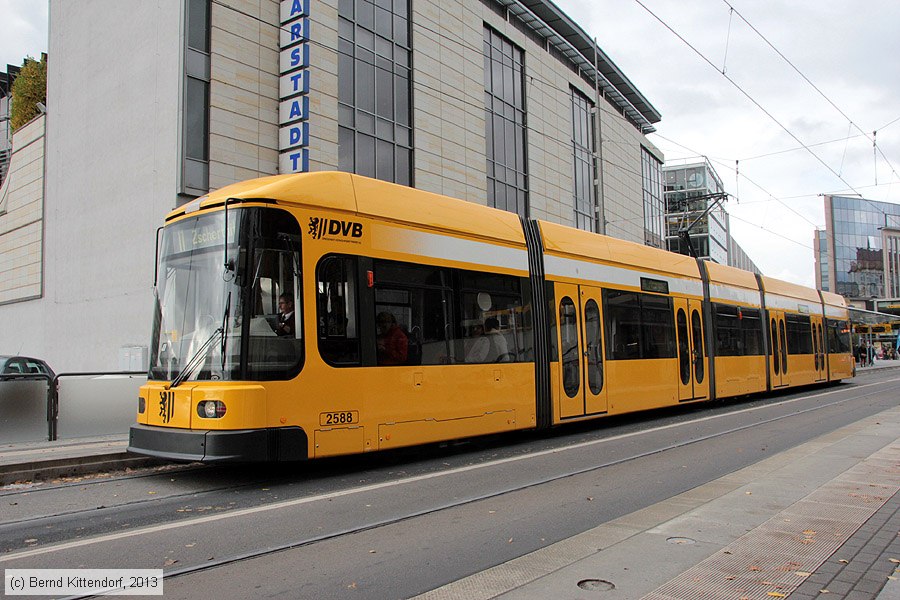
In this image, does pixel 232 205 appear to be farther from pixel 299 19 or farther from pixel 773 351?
pixel 773 351

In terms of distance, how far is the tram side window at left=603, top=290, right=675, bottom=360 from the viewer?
13.6 metres

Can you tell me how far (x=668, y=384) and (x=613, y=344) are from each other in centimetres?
266

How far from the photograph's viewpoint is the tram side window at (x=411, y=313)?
29.2 ft

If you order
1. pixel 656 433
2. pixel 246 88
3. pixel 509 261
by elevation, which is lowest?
pixel 656 433

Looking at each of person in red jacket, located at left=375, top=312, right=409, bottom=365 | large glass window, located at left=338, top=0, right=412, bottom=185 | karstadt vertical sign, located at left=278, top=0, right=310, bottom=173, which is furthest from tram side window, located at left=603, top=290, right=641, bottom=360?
large glass window, located at left=338, top=0, right=412, bottom=185

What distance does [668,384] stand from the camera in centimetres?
1534

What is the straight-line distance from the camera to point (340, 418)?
8.26 m

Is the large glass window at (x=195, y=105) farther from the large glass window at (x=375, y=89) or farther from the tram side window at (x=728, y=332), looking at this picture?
the tram side window at (x=728, y=332)

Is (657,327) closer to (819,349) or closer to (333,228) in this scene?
(333,228)

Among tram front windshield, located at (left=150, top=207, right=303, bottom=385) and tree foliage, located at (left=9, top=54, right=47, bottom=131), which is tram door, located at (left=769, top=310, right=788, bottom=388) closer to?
tram front windshield, located at (left=150, top=207, right=303, bottom=385)

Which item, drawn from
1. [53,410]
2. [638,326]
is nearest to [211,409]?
[53,410]

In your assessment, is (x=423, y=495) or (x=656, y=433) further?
(x=656, y=433)

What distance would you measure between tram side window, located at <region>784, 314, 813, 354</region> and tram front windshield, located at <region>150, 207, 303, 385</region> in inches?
→ 748

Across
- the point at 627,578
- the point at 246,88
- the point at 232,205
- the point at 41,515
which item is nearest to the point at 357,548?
the point at 627,578
